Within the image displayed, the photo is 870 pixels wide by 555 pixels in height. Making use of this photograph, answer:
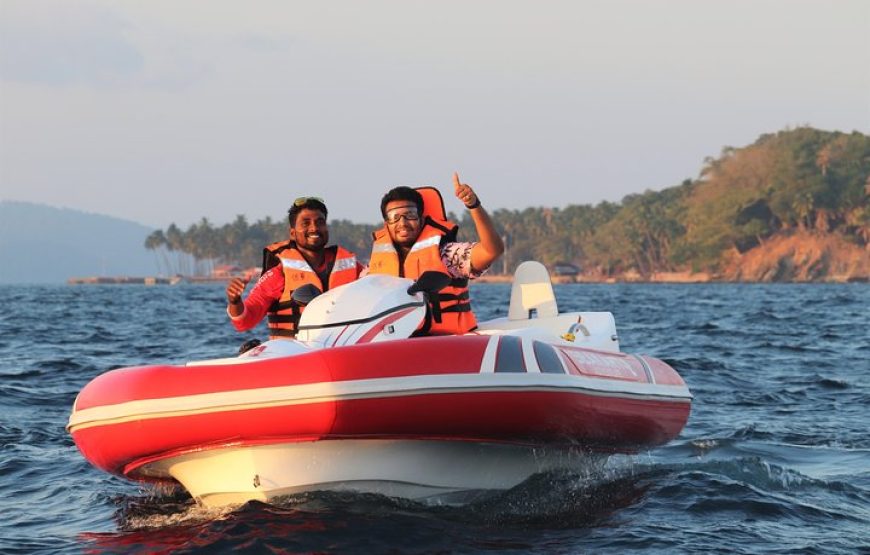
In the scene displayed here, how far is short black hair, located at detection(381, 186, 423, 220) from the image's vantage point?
7.70m

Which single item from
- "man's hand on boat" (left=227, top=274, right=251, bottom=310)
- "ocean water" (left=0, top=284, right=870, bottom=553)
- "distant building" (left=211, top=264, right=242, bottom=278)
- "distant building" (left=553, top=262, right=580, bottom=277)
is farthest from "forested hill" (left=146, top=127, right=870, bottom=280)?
"man's hand on boat" (left=227, top=274, right=251, bottom=310)

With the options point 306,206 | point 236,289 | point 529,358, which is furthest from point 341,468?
point 306,206

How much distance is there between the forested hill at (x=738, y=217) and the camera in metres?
115

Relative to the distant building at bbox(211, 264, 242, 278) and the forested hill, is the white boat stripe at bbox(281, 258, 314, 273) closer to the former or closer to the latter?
the forested hill

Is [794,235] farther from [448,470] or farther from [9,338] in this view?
[448,470]

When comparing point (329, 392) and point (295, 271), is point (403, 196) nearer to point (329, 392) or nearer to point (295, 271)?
point (295, 271)

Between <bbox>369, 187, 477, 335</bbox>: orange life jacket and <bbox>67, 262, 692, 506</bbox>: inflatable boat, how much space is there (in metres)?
0.43

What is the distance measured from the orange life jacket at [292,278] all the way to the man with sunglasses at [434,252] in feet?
0.66

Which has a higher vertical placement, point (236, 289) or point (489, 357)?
point (236, 289)

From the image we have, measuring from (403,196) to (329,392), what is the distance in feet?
6.88

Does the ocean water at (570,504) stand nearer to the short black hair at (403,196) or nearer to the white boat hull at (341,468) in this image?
the white boat hull at (341,468)

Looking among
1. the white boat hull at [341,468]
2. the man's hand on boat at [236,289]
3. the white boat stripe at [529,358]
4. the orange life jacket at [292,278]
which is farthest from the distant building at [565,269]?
the white boat stripe at [529,358]

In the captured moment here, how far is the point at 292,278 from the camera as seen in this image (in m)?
7.73

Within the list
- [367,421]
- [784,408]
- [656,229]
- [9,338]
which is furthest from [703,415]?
[656,229]
